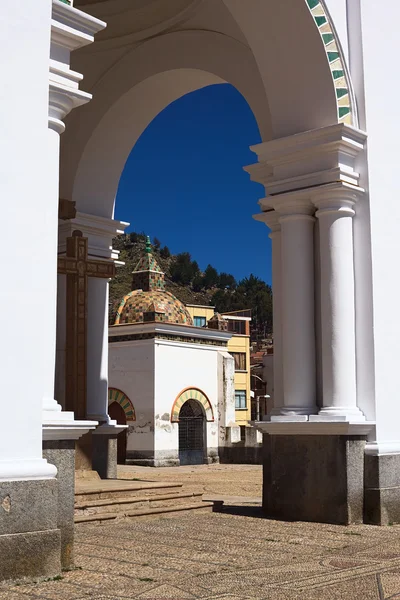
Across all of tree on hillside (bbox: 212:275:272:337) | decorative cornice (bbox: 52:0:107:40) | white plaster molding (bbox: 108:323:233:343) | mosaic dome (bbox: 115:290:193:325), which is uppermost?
tree on hillside (bbox: 212:275:272:337)

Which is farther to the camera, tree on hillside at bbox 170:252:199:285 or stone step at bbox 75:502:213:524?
tree on hillside at bbox 170:252:199:285

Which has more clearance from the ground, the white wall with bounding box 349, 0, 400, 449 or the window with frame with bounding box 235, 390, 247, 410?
the white wall with bounding box 349, 0, 400, 449

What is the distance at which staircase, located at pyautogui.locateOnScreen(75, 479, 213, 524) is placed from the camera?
300 inches

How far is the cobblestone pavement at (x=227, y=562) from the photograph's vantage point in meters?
4.50

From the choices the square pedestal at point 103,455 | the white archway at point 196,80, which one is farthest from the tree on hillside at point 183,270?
the square pedestal at point 103,455

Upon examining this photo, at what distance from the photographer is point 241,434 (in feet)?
90.4

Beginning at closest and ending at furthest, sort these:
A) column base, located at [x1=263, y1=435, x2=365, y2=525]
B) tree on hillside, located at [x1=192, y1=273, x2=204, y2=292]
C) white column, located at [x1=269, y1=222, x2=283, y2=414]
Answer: column base, located at [x1=263, y1=435, x2=365, y2=525], white column, located at [x1=269, y1=222, x2=283, y2=414], tree on hillside, located at [x1=192, y1=273, x2=204, y2=292]

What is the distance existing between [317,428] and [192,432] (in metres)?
18.5

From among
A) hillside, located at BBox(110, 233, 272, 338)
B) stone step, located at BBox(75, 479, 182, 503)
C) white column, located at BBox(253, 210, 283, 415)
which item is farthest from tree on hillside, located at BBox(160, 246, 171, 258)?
white column, located at BBox(253, 210, 283, 415)

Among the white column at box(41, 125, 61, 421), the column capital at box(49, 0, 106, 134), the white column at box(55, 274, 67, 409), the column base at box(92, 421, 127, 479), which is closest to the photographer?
the white column at box(41, 125, 61, 421)

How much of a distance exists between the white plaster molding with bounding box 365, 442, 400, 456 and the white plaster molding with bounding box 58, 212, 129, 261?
4.76 metres

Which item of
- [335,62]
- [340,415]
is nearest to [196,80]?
[335,62]

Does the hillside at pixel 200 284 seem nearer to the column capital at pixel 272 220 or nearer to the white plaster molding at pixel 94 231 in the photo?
the white plaster molding at pixel 94 231

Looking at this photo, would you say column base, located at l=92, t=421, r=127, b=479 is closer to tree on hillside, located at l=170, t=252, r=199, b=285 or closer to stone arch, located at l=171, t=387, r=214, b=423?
stone arch, located at l=171, t=387, r=214, b=423
